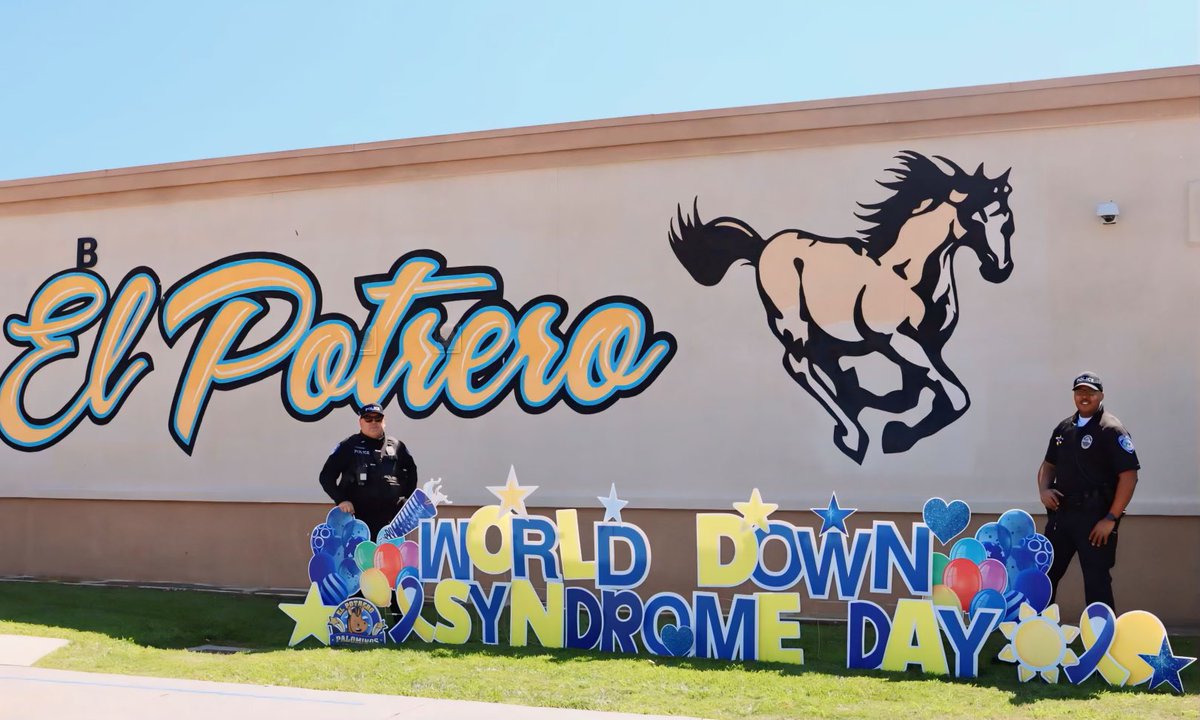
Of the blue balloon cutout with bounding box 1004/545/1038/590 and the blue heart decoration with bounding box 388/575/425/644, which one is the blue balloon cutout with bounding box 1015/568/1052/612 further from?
the blue heart decoration with bounding box 388/575/425/644

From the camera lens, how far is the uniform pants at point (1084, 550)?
7.34 metres

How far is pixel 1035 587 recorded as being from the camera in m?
7.19

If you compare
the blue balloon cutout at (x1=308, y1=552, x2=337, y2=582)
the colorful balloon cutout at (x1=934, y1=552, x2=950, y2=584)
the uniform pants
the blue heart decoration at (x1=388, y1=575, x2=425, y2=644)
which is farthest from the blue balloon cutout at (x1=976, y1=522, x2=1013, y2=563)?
the blue balloon cutout at (x1=308, y1=552, x2=337, y2=582)

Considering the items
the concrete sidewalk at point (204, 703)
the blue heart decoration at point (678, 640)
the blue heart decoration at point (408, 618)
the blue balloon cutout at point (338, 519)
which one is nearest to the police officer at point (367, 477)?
the blue balloon cutout at point (338, 519)

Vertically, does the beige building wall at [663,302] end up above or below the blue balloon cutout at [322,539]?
above

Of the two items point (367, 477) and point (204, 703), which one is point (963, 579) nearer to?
point (367, 477)

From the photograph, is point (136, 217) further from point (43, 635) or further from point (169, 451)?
point (43, 635)

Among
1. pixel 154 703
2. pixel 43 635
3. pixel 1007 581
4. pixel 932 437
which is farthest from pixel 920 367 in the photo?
pixel 43 635

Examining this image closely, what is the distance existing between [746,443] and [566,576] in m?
2.49

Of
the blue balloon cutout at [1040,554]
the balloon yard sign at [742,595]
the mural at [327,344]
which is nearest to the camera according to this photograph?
the balloon yard sign at [742,595]

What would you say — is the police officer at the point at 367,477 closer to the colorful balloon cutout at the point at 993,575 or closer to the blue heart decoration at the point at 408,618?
the blue heart decoration at the point at 408,618

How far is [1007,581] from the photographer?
7219 millimetres

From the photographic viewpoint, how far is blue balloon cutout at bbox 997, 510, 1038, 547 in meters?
7.29

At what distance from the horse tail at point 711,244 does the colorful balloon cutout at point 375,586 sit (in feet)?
12.8
